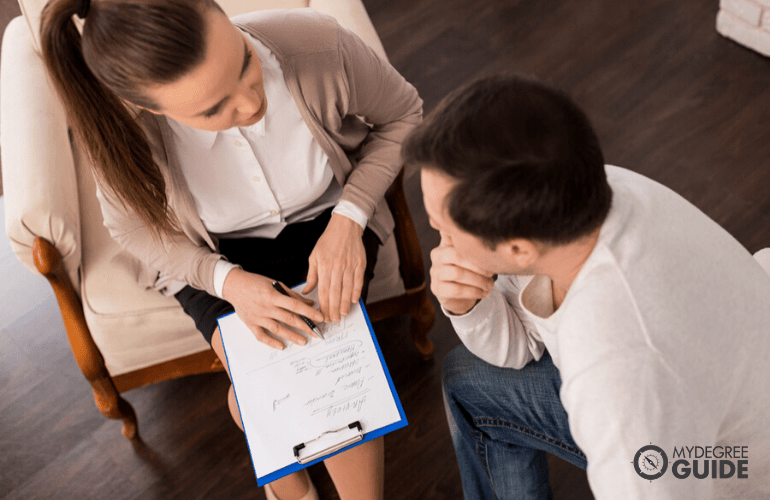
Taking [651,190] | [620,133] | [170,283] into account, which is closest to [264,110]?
[170,283]

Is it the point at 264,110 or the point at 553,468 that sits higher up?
the point at 264,110

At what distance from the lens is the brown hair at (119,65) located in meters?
0.87

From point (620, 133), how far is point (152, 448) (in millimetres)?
1711

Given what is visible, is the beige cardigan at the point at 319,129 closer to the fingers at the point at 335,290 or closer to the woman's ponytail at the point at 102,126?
the woman's ponytail at the point at 102,126

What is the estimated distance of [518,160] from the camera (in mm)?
678

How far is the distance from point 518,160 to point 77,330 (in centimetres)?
114

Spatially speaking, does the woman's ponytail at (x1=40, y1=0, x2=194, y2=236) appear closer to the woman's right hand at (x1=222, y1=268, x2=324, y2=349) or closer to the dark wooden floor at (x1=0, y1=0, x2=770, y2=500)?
the woman's right hand at (x1=222, y1=268, x2=324, y2=349)

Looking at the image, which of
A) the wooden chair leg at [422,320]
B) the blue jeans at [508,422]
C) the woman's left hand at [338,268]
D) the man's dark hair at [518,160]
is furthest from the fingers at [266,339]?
the man's dark hair at [518,160]

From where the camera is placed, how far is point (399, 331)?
1793mm

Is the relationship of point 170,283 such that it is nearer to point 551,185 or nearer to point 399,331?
point 399,331

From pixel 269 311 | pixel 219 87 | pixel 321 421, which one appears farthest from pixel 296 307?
pixel 219 87

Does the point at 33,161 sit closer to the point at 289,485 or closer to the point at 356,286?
the point at 356,286

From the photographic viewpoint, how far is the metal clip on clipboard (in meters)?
1.10

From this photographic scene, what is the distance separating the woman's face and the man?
0.35 m
